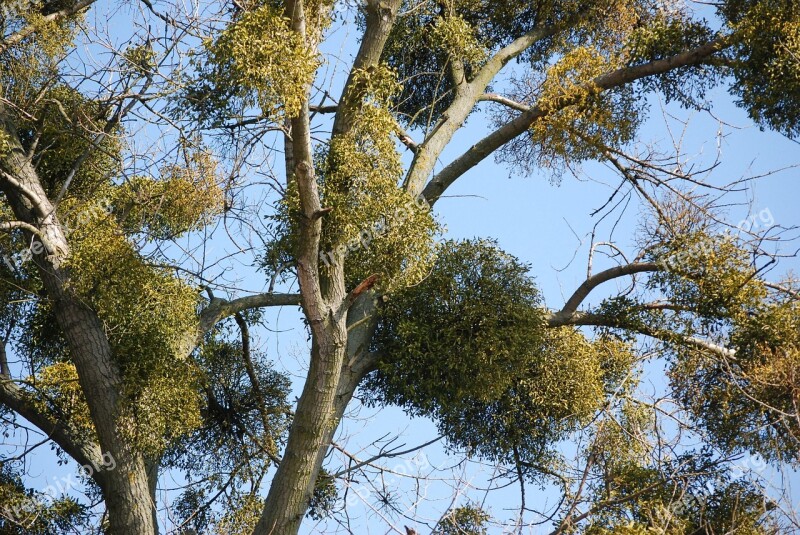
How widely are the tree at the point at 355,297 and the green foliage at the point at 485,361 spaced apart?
3 centimetres

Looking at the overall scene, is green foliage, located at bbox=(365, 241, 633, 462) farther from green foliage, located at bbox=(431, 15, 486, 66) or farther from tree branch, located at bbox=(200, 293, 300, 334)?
green foliage, located at bbox=(431, 15, 486, 66)

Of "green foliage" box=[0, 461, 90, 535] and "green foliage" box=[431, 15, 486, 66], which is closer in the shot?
"green foliage" box=[0, 461, 90, 535]

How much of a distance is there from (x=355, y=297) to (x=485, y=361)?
158 centimetres

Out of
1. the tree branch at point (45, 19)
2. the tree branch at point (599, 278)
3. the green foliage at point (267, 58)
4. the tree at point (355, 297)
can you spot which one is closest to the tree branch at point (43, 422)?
the tree at point (355, 297)

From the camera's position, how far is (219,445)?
11719 mm

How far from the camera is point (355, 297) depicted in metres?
8.74

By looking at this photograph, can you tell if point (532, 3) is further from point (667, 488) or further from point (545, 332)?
point (667, 488)

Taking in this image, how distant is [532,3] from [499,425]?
4909 millimetres

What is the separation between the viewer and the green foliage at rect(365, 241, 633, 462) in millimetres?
9859

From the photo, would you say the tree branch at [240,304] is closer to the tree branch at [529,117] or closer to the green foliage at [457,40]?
the tree branch at [529,117]

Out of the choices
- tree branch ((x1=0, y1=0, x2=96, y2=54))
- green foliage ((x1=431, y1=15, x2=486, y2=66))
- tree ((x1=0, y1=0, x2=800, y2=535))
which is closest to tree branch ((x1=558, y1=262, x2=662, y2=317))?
tree ((x1=0, y1=0, x2=800, y2=535))

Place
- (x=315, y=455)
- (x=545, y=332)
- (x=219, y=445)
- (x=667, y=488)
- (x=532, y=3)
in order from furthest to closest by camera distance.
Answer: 1. (x=532, y=3)
2. (x=219, y=445)
3. (x=545, y=332)
4. (x=667, y=488)
5. (x=315, y=455)

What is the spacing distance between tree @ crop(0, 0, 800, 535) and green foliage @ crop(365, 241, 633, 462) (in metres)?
0.03

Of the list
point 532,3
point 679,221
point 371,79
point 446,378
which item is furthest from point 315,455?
point 532,3
